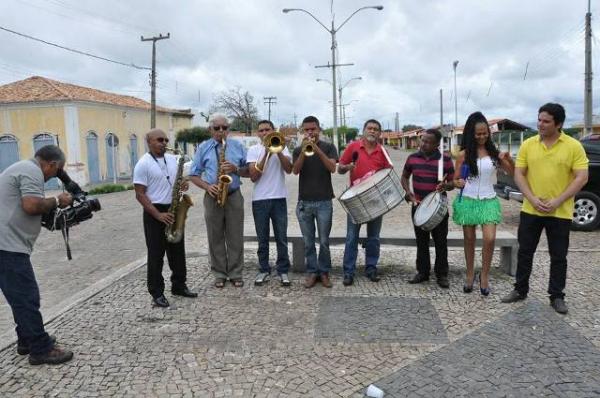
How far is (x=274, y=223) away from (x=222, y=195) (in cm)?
69

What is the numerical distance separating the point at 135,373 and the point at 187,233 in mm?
5869

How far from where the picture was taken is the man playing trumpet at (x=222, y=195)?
17.2 feet

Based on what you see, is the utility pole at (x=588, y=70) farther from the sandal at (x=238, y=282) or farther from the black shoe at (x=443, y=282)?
the sandal at (x=238, y=282)

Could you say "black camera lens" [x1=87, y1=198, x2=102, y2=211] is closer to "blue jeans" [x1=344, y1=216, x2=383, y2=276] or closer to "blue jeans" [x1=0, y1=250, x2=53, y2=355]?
"blue jeans" [x1=0, y1=250, x2=53, y2=355]

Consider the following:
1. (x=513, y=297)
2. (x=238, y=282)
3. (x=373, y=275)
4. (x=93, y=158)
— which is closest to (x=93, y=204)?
(x=238, y=282)

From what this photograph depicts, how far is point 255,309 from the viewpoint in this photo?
15.9 ft

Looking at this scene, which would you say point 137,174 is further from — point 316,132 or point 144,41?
point 144,41

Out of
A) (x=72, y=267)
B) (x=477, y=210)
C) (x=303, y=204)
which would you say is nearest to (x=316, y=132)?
(x=303, y=204)

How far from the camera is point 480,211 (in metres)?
5.02

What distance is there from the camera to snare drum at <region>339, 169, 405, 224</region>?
500 cm

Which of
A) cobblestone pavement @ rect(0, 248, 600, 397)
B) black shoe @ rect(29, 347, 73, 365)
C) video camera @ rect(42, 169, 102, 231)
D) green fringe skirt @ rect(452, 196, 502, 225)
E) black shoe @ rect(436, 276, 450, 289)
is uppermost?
video camera @ rect(42, 169, 102, 231)

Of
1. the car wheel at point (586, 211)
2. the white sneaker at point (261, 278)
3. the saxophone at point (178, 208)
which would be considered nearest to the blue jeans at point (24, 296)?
the saxophone at point (178, 208)

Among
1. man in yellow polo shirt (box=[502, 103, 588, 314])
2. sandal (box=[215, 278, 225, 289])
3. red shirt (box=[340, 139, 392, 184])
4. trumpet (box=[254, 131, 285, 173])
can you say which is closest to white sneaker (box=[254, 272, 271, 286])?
sandal (box=[215, 278, 225, 289])

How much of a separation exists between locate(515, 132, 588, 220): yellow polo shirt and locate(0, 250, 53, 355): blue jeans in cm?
433
